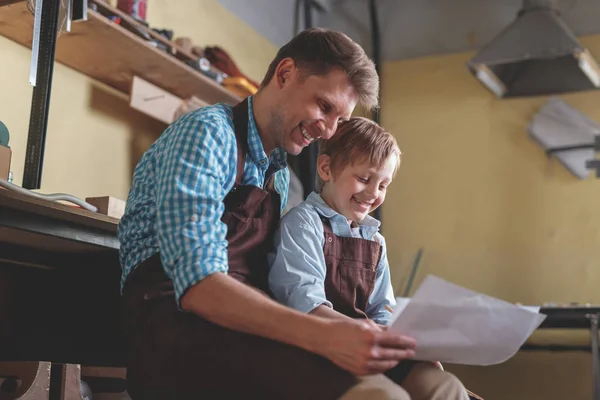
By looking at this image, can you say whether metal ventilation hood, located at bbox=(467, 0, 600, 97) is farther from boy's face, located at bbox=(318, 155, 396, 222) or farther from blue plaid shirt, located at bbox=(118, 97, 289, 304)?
blue plaid shirt, located at bbox=(118, 97, 289, 304)

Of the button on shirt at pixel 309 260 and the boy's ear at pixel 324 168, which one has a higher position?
the boy's ear at pixel 324 168

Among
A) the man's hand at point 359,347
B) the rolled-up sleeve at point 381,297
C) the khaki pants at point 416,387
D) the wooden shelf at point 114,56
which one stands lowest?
the khaki pants at point 416,387

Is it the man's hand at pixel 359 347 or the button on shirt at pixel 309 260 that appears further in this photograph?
the button on shirt at pixel 309 260

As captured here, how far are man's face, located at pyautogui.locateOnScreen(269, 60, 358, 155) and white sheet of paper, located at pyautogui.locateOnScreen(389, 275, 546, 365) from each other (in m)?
0.52

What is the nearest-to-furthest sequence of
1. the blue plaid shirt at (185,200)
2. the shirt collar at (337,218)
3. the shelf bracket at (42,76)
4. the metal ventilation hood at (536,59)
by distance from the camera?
the blue plaid shirt at (185,200), the shirt collar at (337,218), the shelf bracket at (42,76), the metal ventilation hood at (536,59)

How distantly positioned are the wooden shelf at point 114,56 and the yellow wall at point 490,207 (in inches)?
59.4

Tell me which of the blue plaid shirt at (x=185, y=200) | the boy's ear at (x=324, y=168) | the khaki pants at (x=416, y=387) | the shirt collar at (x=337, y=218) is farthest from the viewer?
the boy's ear at (x=324, y=168)

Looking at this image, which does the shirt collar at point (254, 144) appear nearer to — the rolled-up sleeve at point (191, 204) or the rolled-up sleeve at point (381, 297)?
the rolled-up sleeve at point (191, 204)

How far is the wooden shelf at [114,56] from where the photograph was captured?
2.50m

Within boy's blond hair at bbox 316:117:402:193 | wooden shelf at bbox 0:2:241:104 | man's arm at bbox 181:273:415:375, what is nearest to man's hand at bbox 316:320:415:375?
man's arm at bbox 181:273:415:375

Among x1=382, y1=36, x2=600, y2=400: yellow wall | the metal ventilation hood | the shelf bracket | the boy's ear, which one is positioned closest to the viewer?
the boy's ear

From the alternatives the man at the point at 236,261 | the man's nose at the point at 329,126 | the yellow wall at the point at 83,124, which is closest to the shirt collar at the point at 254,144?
the man at the point at 236,261

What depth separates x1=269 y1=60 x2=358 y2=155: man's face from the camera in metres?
1.49

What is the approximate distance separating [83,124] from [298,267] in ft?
5.76
